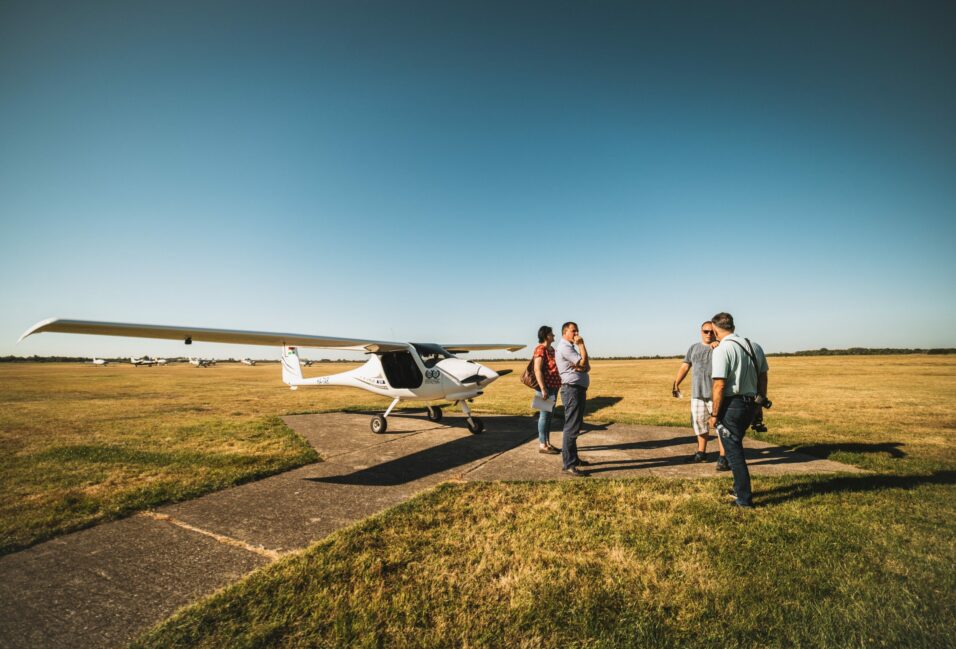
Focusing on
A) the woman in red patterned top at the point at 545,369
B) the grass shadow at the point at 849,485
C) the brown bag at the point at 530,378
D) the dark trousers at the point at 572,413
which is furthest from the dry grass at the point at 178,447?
the dark trousers at the point at 572,413

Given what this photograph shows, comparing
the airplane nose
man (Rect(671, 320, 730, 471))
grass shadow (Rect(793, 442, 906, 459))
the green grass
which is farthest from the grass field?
the airplane nose

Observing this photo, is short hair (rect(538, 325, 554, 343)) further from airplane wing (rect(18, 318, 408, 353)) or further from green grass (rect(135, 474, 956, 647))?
airplane wing (rect(18, 318, 408, 353))

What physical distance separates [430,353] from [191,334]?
4.90 metres

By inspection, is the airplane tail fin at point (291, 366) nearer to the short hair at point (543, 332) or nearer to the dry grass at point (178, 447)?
the dry grass at point (178, 447)

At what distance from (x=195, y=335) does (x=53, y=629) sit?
13.5 ft

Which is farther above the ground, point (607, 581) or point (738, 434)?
point (738, 434)

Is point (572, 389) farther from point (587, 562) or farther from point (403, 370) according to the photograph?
point (403, 370)

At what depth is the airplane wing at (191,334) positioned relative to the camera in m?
4.47

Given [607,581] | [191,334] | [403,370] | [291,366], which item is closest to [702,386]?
[607,581]

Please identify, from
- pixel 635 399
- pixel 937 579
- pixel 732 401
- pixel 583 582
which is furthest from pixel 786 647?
pixel 635 399

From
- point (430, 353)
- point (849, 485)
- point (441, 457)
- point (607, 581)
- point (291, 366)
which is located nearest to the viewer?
point (607, 581)

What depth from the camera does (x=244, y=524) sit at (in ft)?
13.3

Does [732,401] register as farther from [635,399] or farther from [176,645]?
[635,399]

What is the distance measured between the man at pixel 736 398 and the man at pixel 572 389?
1.67m
